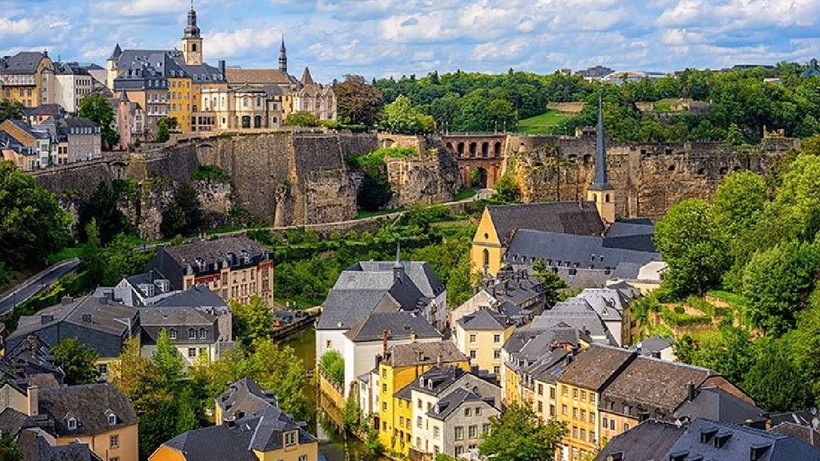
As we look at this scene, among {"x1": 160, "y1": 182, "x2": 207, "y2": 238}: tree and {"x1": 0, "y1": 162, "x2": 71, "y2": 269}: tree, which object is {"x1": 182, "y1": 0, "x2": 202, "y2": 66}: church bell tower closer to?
{"x1": 160, "y1": 182, "x2": 207, "y2": 238}: tree

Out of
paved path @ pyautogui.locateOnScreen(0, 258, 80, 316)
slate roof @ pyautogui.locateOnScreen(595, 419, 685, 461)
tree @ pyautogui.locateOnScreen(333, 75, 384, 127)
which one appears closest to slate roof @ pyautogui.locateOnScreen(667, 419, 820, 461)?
slate roof @ pyautogui.locateOnScreen(595, 419, 685, 461)

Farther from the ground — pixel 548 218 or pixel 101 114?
pixel 101 114

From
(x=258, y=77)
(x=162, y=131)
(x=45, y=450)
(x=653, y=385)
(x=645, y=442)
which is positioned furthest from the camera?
(x=258, y=77)

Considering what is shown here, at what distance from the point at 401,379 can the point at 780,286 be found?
515 inches

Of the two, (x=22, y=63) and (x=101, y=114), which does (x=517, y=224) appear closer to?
(x=101, y=114)

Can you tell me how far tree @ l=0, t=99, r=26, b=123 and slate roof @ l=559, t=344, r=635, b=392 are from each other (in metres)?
42.9

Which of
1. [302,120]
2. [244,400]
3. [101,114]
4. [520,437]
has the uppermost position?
[101,114]

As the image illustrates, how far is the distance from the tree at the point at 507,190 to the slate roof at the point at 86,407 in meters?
53.3

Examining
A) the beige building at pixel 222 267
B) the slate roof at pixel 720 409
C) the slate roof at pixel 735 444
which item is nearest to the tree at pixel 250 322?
A: the beige building at pixel 222 267

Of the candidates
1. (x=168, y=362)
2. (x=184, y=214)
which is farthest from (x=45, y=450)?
(x=184, y=214)

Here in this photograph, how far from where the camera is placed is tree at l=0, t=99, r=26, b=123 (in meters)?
76.8

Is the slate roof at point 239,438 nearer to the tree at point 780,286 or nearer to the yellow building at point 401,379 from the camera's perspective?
the yellow building at point 401,379

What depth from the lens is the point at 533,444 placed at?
39844 millimetres

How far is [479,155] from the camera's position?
318 ft
